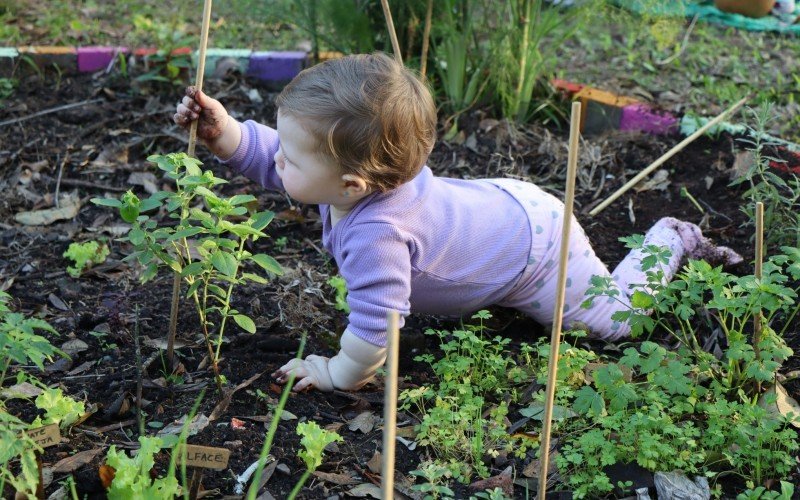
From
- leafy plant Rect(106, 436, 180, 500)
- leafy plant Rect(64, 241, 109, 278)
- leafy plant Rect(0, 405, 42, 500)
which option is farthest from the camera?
leafy plant Rect(64, 241, 109, 278)

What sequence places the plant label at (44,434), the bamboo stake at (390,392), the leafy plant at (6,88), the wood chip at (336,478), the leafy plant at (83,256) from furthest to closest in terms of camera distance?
the leafy plant at (6,88) → the leafy plant at (83,256) → the wood chip at (336,478) → the plant label at (44,434) → the bamboo stake at (390,392)

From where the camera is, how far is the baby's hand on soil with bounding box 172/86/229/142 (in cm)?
249

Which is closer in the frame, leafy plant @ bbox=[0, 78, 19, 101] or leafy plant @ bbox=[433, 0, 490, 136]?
leafy plant @ bbox=[433, 0, 490, 136]

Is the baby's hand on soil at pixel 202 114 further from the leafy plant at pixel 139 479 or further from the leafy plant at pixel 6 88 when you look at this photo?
the leafy plant at pixel 6 88

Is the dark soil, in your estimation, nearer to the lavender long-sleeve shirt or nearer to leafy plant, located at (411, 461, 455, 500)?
leafy plant, located at (411, 461, 455, 500)

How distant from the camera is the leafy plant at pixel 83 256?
3.15 metres

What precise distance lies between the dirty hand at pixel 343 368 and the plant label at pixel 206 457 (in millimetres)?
535

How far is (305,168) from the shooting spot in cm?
245

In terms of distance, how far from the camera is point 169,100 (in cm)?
441

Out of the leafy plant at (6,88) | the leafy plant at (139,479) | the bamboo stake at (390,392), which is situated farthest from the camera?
the leafy plant at (6,88)

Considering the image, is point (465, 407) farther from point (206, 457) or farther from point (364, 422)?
point (206, 457)

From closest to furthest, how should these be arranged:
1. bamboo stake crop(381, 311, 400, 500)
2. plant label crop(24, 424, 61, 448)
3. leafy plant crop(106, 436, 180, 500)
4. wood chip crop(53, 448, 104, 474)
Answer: bamboo stake crop(381, 311, 400, 500)
leafy plant crop(106, 436, 180, 500)
plant label crop(24, 424, 61, 448)
wood chip crop(53, 448, 104, 474)

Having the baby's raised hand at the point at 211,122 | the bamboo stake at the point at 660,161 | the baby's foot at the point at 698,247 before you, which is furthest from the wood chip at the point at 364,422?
the bamboo stake at the point at 660,161

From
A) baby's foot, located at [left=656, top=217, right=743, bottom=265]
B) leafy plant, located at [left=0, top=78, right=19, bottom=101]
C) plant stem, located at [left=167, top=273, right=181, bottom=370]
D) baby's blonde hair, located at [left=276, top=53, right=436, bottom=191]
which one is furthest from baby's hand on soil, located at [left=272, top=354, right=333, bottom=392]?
leafy plant, located at [left=0, top=78, right=19, bottom=101]
